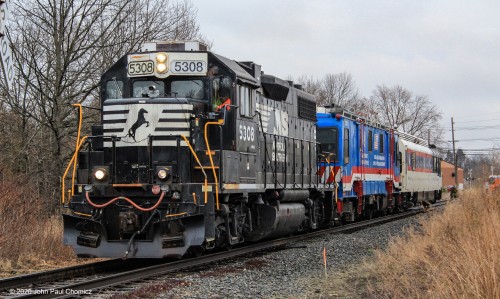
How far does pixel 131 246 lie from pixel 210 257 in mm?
2034

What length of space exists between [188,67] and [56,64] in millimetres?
9041

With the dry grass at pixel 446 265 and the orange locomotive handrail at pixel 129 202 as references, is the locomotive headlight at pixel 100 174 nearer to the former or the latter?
the orange locomotive handrail at pixel 129 202

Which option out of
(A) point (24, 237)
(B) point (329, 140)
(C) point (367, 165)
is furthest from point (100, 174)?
(C) point (367, 165)

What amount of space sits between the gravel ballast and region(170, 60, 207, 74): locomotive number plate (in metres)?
3.47

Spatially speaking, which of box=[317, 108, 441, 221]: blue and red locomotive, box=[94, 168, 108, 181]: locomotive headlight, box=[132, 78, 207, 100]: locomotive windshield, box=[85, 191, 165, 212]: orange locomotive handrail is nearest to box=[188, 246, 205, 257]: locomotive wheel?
box=[85, 191, 165, 212]: orange locomotive handrail

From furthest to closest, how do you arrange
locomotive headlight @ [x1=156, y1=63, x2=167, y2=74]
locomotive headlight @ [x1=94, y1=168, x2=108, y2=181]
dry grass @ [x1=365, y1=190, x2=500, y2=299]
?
1. locomotive headlight @ [x1=156, y1=63, x2=167, y2=74]
2. locomotive headlight @ [x1=94, y1=168, x2=108, y2=181]
3. dry grass @ [x1=365, y1=190, x2=500, y2=299]

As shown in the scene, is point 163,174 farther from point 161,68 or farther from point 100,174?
point 161,68

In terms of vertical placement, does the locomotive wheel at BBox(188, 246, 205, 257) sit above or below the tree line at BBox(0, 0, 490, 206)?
below

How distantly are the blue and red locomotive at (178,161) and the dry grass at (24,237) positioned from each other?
1.35 metres

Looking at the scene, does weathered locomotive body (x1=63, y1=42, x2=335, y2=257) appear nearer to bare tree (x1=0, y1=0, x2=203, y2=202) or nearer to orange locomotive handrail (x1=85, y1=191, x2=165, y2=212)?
orange locomotive handrail (x1=85, y1=191, x2=165, y2=212)

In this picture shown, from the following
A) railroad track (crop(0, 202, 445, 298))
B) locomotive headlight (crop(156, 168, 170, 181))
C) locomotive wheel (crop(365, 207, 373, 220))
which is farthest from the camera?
locomotive wheel (crop(365, 207, 373, 220))

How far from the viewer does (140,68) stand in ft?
35.9

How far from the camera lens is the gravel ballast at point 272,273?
8047mm

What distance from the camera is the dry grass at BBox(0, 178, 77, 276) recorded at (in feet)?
35.2
